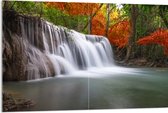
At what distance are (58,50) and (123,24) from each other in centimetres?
78

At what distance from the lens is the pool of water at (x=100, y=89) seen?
441 cm

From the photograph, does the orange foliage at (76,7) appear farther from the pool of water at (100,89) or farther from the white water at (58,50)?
the pool of water at (100,89)

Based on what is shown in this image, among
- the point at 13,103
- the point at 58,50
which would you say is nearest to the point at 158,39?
the point at 58,50

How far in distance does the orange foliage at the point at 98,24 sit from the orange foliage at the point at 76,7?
3.0 inches

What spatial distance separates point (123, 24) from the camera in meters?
4.65

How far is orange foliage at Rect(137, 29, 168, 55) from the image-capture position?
4.69m

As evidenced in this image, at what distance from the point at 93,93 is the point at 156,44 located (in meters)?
0.90

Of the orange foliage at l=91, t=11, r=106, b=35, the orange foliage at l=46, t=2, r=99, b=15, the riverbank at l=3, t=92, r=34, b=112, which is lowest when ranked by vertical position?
the riverbank at l=3, t=92, r=34, b=112

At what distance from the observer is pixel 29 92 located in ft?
14.4

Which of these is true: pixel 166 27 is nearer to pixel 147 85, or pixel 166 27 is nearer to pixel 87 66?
pixel 147 85

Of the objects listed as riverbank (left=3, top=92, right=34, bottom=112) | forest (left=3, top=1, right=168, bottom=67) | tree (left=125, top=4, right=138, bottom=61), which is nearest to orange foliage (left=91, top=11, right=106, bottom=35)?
forest (left=3, top=1, right=168, bottom=67)

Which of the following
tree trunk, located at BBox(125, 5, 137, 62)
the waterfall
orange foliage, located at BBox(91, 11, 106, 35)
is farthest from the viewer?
tree trunk, located at BBox(125, 5, 137, 62)

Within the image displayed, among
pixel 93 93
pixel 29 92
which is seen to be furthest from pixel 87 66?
pixel 29 92

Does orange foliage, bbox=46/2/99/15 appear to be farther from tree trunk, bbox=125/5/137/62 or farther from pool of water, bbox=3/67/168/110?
pool of water, bbox=3/67/168/110
